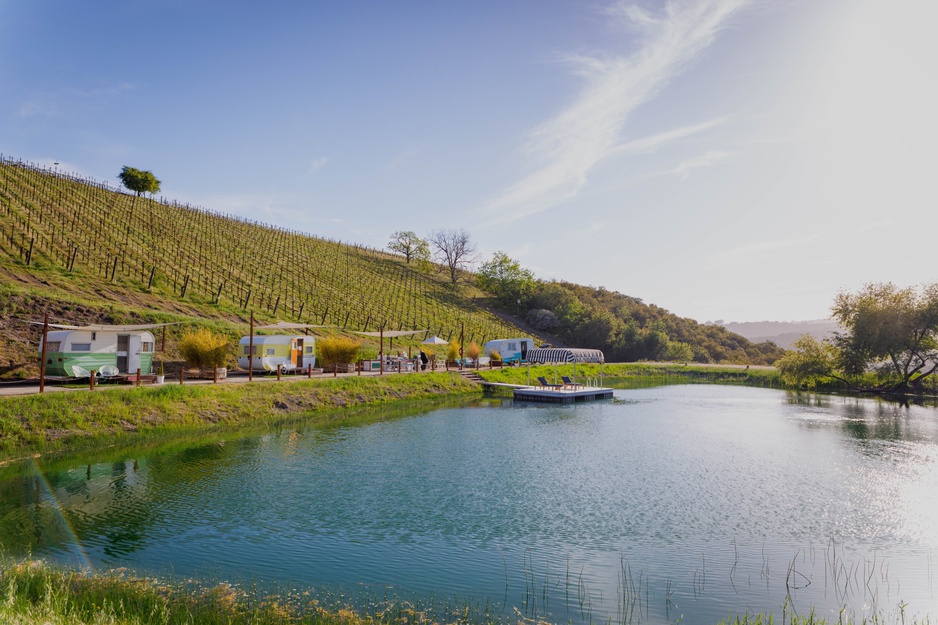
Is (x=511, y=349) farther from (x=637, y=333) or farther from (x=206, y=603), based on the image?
(x=206, y=603)

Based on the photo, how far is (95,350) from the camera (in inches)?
1014

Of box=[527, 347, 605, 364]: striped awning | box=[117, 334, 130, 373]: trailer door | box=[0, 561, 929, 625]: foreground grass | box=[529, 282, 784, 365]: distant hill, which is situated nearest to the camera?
box=[0, 561, 929, 625]: foreground grass

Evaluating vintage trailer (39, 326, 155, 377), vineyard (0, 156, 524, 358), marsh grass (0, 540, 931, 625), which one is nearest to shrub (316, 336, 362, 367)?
vineyard (0, 156, 524, 358)

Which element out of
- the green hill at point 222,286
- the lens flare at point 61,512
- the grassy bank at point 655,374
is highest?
the green hill at point 222,286

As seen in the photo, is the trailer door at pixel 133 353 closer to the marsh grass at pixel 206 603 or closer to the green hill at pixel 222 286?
the green hill at pixel 222 286

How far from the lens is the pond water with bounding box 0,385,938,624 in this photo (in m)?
9.51

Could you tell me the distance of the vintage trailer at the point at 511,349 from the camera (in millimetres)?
57719

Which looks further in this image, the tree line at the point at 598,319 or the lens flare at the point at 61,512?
the tree line at the point at 598,319

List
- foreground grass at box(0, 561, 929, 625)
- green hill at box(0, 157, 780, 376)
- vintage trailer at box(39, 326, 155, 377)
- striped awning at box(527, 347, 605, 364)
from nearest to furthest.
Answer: foreground grass at box(0, 561, 929, 625), vintage trailer at box(39, 326, 155, 377), green hill at box(0, 157, 780, 376), striped awning at box(527, 347, 605, 364)

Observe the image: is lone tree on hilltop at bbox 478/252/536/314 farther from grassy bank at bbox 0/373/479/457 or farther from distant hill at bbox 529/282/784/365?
grassy bank at bbox 0/373/479/457

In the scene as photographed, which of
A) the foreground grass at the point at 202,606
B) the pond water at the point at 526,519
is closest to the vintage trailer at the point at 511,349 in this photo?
the pond water at the point at 526,519

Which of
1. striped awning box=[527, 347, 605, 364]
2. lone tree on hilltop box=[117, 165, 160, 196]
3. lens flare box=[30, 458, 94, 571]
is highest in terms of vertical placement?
lone tree on hilltop box=[117, 165, 160, 196]

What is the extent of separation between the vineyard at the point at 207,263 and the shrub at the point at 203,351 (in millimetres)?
15224

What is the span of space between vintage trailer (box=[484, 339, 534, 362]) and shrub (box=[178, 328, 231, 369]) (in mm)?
31209
